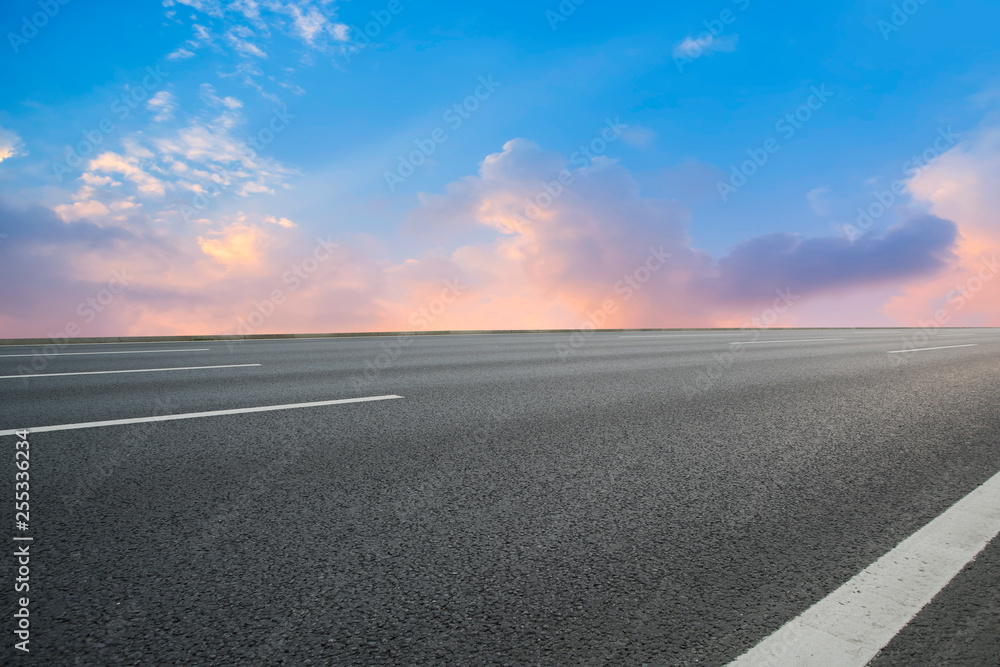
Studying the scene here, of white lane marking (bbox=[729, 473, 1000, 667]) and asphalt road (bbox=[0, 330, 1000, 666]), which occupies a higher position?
asphalt road (bbox=[0, 330, 1000, 666])

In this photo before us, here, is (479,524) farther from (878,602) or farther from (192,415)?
(192,415)

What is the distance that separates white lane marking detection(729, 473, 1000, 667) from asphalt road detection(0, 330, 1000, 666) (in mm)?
54

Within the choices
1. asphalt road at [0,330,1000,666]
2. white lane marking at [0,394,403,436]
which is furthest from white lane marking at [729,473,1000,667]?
white lane marking at [0,394,403,436]

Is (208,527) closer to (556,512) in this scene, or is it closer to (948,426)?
(556,512)

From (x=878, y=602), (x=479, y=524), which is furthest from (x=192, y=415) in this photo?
(x=878, y=602)

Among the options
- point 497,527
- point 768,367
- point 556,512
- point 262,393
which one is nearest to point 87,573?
point 497,527

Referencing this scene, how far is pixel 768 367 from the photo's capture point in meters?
8.53

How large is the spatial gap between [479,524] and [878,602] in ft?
4.81

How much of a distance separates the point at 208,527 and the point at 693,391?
16.5 feet

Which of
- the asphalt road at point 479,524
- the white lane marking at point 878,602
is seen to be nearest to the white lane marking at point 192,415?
the asphalt road at point 479,524

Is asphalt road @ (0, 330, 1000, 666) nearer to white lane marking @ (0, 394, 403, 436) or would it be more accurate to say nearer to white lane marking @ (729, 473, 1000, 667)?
white lane marking @ (729, 473, 1000, 667)

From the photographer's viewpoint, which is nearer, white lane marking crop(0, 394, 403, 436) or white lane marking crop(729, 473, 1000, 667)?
white lane marking crop(729, 473, 1000, 667)

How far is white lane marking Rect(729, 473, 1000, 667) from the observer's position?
1566 millimetres

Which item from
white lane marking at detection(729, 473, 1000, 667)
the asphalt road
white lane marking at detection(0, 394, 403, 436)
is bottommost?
white lane marking at detection(729, 473, 1000, 667)
